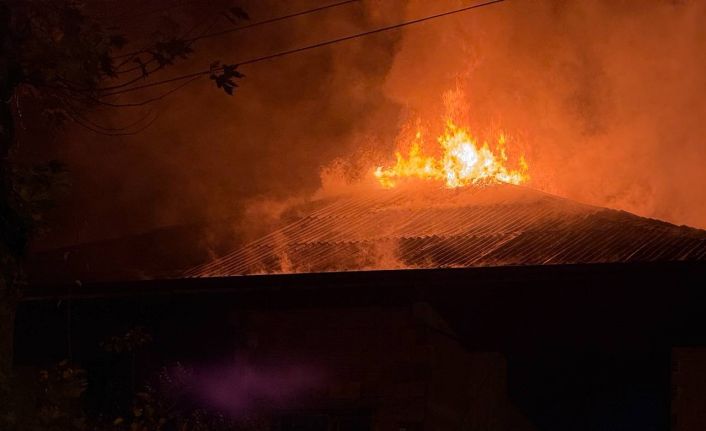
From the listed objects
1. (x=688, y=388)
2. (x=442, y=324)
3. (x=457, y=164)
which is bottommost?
(x=688, y=388)

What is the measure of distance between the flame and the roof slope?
545 mm

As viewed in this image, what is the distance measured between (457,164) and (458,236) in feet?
11.8

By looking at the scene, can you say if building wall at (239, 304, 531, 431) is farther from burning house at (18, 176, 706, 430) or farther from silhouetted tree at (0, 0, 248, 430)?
silhouetted tree at (0, 0, 248, 430)

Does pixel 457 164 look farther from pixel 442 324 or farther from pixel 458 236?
pixel 442 324

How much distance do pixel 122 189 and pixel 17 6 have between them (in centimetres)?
1744

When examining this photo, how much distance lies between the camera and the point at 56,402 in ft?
23.8

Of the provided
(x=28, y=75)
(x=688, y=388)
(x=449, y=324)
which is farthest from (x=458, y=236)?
(x=28, y=75)

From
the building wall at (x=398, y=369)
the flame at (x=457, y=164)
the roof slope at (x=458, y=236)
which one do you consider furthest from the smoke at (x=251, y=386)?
the flame at (x=457, y=164)

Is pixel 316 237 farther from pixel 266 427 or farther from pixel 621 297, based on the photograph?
pixel 621 297

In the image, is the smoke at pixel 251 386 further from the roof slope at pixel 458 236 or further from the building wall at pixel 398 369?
the roof slope at pixel 458 236

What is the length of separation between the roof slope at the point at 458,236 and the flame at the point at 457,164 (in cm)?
55

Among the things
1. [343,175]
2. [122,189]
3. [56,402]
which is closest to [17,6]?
[56,402]

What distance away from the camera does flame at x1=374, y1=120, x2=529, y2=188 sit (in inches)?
564

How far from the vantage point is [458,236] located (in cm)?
1112
